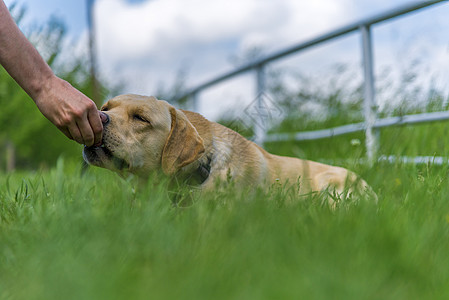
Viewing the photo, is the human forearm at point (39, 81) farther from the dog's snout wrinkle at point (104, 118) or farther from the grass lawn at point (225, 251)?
the grass lawn at point (225, 251)

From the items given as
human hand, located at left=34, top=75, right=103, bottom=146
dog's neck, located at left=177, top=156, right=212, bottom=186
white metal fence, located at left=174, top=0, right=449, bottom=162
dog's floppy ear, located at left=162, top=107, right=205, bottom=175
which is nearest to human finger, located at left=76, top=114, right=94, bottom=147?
human hand, located at left=34, top=75, right=103, bottom=146

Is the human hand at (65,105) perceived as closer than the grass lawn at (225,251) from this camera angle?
No

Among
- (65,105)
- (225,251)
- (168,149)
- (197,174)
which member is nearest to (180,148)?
(168,149)

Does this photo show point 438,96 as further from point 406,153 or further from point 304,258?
point 304,258

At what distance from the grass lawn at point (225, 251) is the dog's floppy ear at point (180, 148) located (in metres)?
0.87

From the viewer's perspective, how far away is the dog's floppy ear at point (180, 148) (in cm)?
307

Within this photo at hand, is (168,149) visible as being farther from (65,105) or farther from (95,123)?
(65,105)

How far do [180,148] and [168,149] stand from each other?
3.0 inches

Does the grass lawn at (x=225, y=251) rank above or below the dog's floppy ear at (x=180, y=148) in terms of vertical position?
below

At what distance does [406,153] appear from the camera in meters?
4.25

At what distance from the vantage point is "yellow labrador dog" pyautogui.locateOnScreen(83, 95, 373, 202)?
2992mm

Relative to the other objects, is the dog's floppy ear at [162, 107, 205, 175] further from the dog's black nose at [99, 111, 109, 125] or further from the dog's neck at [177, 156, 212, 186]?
the dog's black nose at [99, 111, 109, 125]

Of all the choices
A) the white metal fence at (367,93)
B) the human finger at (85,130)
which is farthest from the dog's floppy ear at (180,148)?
the white metal fence at (367,93)

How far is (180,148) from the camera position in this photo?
3.09m
